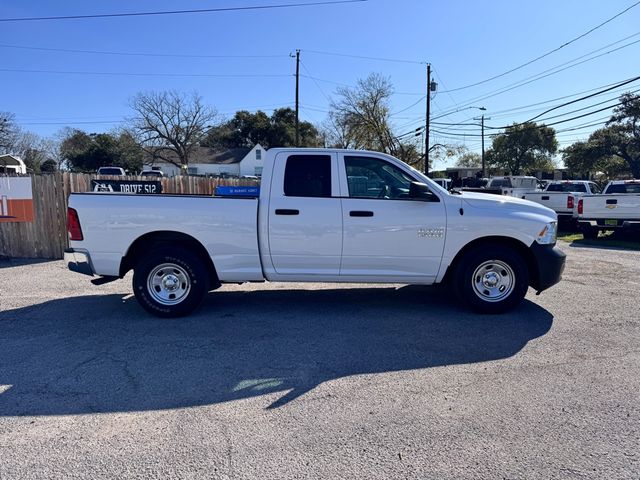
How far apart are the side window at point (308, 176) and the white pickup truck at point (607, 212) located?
444 inches

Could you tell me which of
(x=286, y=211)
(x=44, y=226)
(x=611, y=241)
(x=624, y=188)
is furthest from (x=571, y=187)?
(x=44, y=226)

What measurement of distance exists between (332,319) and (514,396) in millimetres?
2443

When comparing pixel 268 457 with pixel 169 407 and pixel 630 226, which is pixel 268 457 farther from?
pixel 630 226

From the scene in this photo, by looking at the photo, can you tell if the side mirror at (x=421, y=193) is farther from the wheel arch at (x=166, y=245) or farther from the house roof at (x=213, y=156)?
the house roof at (x=213, y=156)

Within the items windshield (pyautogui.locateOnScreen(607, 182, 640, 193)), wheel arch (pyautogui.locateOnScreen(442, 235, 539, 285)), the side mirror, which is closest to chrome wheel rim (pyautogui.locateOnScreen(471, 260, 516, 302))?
wheel arch (pyautogui.locateOnScreen(442, 235, 539, 285))

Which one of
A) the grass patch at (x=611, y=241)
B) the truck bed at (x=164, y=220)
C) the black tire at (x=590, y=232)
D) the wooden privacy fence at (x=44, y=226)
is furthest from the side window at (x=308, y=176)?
the black tire at (x=590, y=232)

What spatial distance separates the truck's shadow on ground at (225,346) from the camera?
12.4 feet

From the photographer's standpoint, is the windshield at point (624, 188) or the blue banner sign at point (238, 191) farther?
the windshield at point (624, 188)

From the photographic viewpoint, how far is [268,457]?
2910 mm

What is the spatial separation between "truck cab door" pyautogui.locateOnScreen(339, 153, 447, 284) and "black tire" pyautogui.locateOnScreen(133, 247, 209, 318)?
1.82 meters

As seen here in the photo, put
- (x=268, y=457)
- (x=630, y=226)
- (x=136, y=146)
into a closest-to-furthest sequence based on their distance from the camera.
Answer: (x=268, y=457) → (x=630, y=226) → (x=136, y=146)

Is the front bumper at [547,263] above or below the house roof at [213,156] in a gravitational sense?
below

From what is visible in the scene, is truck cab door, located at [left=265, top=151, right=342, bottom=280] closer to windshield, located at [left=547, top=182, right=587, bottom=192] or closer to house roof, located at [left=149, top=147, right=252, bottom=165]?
windshield, located at [left=547, top=182, right=587, bottom=192]

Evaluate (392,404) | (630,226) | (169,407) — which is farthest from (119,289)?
(630,226)
